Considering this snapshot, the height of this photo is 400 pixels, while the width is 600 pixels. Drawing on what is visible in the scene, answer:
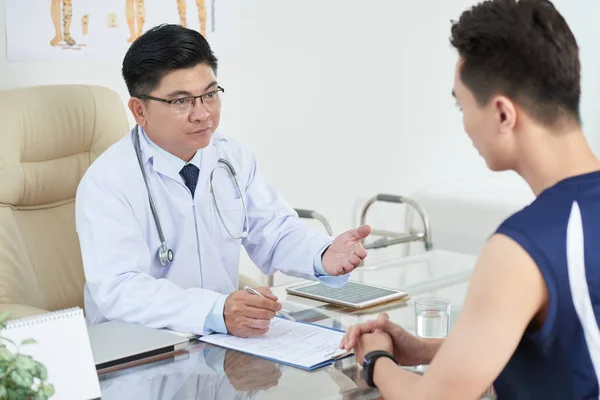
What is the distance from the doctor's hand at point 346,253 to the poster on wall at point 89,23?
1.22m

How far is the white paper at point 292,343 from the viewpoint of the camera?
1687mm

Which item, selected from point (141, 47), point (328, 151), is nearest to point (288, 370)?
point (141, 47)

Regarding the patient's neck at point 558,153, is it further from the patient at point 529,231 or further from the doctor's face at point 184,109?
the doctor's face at point 184,109

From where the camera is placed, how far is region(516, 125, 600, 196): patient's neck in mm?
1275

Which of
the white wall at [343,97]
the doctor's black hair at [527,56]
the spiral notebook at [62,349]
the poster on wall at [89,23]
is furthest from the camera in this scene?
the white wall at [343,97]

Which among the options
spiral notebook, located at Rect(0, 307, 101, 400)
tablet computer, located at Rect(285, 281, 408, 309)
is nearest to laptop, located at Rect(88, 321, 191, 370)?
spiral notebook, located at Rect(0, 307, 101, 400)

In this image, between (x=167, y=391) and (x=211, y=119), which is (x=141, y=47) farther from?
(x=167, y=391)

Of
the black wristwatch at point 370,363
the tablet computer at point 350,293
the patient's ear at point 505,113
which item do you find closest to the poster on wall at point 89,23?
the tablet computer at point 350,293

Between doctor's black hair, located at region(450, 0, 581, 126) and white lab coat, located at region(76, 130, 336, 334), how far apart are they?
865 mm

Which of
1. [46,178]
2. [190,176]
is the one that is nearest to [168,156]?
[190,176]

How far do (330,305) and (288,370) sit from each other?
474 mm

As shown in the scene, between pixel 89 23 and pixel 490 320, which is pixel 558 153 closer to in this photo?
pixel 490 320

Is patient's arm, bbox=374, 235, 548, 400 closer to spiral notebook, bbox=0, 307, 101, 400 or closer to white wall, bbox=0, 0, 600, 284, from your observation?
spiral notebook, bbox=0, 307, 101, 400

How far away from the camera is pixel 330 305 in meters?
2.09
